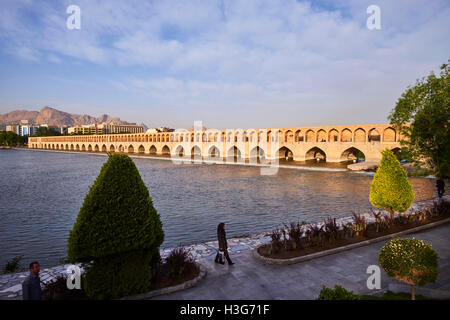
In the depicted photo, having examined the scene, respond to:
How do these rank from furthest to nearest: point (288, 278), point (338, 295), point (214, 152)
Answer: point (214, 152) → point (288, 278) → point (338, 295)

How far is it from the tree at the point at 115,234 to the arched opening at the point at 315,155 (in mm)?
43989

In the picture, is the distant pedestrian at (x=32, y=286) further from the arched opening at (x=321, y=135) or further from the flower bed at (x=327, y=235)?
the arched opening at (x=321, y=135)

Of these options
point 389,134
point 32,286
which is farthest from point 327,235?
point 389,134

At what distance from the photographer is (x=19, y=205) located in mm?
16297

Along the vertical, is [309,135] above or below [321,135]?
above

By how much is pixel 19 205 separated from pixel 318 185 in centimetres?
2127

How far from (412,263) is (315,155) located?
49.9 meters

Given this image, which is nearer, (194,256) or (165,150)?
(194,256)

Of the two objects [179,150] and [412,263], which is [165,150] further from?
[412,263]

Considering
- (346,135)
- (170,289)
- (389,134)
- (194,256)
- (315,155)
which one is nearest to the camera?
(170,289)

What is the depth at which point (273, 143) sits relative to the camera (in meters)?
50.2

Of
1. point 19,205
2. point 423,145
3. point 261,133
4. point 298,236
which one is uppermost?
point 261,133
